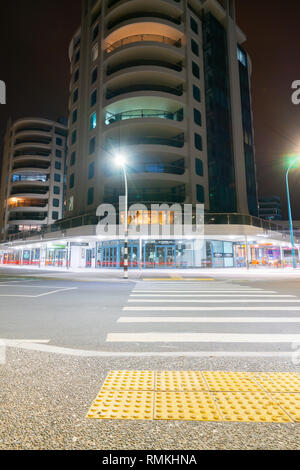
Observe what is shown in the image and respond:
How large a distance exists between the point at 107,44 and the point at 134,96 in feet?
40.5

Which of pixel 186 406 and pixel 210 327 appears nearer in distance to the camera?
pixel 186 406

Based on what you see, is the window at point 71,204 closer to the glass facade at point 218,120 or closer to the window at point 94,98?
the window at point 94,98

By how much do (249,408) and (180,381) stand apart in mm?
789

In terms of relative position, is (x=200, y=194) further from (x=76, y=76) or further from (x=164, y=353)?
(x=164, y=353)

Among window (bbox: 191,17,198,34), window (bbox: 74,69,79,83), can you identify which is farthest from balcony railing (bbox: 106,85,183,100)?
window (bbox: 74,69,79,83)

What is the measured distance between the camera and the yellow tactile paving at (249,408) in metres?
2.12

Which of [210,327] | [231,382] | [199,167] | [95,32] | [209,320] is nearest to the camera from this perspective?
[231,382]

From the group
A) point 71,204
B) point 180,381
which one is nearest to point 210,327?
point 180,381

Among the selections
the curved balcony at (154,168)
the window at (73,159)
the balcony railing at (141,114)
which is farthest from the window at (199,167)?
the window at (73,159)

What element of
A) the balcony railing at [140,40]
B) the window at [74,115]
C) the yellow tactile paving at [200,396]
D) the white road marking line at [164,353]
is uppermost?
the balcony railing at [140,40]

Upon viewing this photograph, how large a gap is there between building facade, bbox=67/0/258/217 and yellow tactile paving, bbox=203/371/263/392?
91.2 feet

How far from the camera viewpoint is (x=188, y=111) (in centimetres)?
3484

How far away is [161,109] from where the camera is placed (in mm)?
36438

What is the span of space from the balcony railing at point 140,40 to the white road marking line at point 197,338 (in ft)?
A: 131
